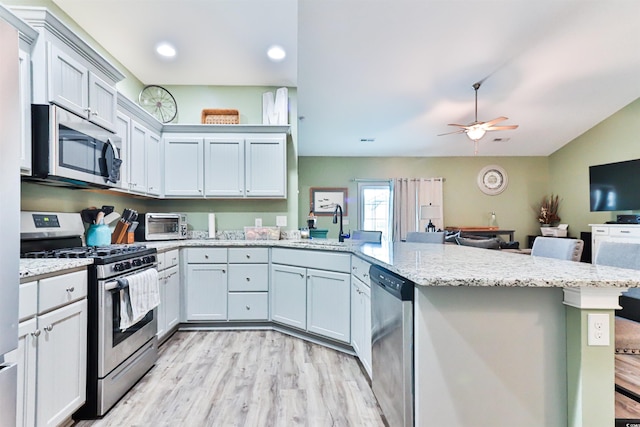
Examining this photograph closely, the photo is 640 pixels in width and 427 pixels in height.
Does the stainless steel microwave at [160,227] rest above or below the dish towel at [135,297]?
above

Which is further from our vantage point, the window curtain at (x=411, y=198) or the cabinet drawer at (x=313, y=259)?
the window curtain at (x=411, y=198)

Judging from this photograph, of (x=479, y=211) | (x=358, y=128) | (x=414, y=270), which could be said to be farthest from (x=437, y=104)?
(x=414, y=270)

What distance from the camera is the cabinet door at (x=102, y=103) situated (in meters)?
2.21

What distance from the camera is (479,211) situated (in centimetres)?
744

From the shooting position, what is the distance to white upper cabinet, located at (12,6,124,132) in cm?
179

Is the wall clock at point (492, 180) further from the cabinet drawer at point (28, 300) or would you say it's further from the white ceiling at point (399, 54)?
the cabinet drawer at point (28, 300)

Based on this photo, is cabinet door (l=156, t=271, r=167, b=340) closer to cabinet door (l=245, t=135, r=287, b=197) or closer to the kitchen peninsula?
cabinet door (l=245, t=135, r=287, b=197)

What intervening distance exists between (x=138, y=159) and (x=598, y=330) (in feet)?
11.8

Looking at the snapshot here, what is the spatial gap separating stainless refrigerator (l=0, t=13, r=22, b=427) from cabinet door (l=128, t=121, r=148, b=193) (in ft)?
7.21

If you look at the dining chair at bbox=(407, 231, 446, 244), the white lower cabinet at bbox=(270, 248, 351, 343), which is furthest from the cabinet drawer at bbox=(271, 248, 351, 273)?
the dining chair at bbox=(407, 231, 446, 244)

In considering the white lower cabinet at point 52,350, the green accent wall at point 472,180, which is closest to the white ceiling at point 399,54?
the green accent wall at point 472,180

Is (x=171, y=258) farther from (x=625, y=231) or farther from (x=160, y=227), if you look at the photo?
(x=625, y=231)

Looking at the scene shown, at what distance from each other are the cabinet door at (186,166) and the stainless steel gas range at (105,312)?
1290 millimetres

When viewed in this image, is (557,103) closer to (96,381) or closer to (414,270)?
(414,270)
